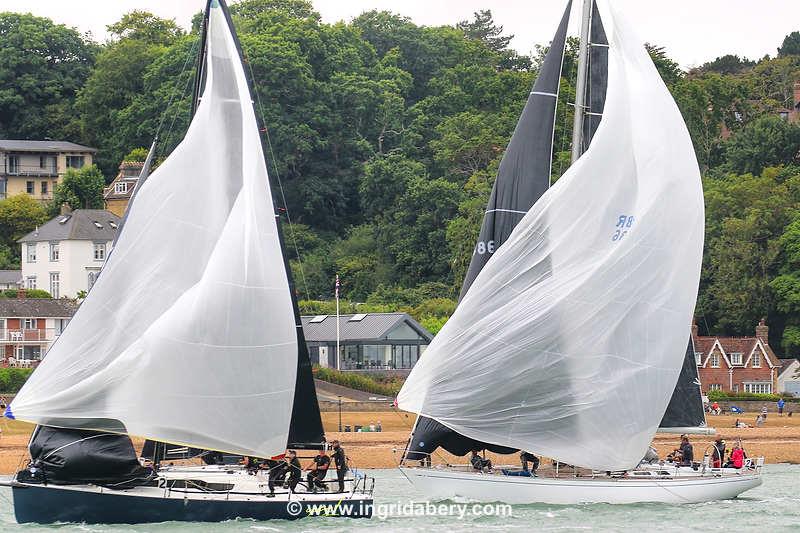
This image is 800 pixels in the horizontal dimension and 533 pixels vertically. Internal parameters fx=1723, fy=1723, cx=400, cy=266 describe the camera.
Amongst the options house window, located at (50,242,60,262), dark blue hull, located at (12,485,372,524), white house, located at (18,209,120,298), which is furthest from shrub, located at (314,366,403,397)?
dark blue hull, located at (12,485,372,524)

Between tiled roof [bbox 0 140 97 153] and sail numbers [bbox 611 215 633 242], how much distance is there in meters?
92.4

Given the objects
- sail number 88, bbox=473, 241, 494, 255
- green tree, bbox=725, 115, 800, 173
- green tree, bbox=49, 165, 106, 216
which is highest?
green tree, bbox=725, 115, 800, 173

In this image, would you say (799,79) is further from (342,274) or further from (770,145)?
(342,274)

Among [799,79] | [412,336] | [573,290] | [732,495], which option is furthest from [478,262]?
[799,79]

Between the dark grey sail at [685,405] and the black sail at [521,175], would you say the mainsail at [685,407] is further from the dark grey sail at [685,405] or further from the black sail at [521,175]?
the black sail at [521,175]

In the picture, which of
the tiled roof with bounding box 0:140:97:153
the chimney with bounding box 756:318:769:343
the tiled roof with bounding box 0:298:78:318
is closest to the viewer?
the chimney with bounding box 756:318:769:343

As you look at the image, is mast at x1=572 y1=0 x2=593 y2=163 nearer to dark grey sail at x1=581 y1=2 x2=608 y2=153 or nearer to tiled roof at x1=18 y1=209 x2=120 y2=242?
dark grey sail at x1=581 y1=2 x2=608 y2=153

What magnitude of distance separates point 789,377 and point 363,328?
75.0 feet

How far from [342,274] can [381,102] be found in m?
20.1

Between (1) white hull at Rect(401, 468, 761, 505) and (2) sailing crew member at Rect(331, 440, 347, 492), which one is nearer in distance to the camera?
(2) sailing crew member at Rect(331, 440, 347, 492)

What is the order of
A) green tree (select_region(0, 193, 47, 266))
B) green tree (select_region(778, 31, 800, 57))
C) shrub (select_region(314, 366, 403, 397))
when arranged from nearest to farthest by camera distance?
shrub (select_region(314, 366, 403, 397)) → green tree (select_region(0, 193, 47, 266)) → green tree (select_region(778, 31, 800, 57))

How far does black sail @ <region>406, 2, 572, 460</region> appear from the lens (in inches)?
1490

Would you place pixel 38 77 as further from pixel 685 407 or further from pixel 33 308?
pixel 685 407

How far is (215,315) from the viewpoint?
32938 mm
